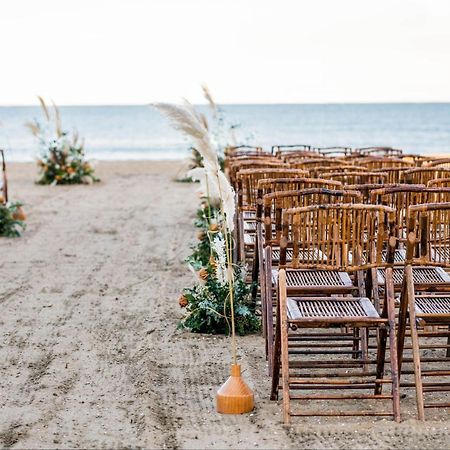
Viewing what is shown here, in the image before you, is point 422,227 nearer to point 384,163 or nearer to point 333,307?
point 333,307

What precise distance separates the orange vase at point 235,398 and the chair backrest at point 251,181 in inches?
100

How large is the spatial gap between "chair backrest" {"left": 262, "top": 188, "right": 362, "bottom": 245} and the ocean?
3185 cm

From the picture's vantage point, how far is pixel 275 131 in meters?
61.7

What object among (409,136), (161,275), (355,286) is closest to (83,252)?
(161,275)

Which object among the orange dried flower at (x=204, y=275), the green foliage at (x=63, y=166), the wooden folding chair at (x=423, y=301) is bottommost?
the green foliage at (x=63, y=166)

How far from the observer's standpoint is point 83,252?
10219 mm

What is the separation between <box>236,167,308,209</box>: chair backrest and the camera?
23.9 ft

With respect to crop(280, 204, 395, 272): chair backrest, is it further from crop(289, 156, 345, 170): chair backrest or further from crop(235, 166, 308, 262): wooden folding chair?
crop(289, 156, 345, 170): chair backrest

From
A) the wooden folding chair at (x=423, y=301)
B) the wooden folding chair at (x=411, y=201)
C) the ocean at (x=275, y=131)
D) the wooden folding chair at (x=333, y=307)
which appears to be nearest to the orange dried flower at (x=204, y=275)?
the wooden folding chair at (x=411, y=201)

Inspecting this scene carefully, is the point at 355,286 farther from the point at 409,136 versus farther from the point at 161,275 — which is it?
the point at 409,136

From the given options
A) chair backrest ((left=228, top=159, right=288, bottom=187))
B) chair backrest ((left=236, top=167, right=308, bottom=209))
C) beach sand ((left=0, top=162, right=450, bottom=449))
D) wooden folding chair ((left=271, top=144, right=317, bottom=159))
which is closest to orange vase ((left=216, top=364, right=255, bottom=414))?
beach sand ((left=0, top=162, right=450, bottom=449))

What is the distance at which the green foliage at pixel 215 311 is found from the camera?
6.55m

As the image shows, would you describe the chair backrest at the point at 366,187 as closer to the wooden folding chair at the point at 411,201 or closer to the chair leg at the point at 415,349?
the wooden folding chair at the point at 411,201

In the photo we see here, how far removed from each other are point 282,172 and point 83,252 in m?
3.74
